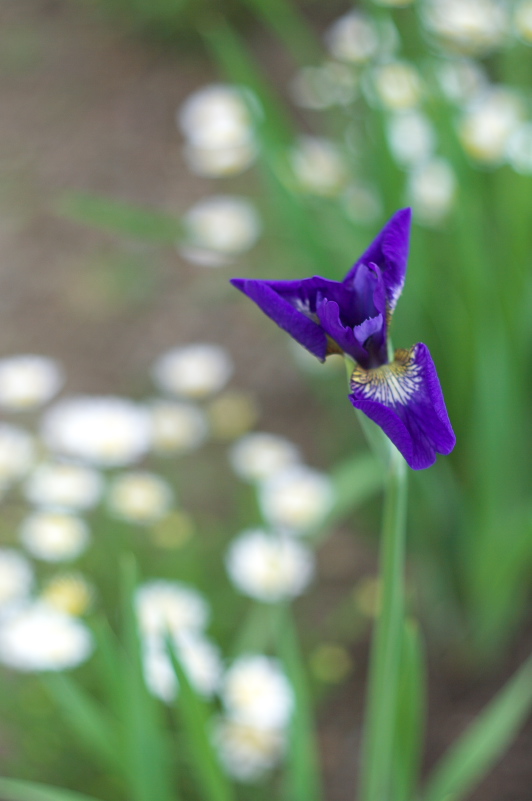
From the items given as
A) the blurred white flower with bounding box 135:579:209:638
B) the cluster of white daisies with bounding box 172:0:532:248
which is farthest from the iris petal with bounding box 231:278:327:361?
the cluster of white daisies with bounding box 172:0:532:248

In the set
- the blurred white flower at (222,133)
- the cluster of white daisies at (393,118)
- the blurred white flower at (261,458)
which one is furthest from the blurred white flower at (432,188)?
the blurred white flower at (261,458)

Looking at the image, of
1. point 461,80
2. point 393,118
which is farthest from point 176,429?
point 461,80

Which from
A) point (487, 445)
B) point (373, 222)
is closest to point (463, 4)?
point (373, 222)

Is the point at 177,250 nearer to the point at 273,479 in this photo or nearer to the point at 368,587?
the point at 273,479

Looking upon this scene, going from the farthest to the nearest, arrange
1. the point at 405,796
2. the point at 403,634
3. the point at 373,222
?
the point at 373,222
the point at 405,796
the point at 403,634

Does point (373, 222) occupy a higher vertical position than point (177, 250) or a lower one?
higher

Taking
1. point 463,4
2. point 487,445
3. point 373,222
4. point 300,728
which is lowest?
point 300,728

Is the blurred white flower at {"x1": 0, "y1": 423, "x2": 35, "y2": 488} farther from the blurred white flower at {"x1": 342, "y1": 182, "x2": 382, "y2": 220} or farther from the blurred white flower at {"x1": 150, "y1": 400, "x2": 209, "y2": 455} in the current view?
the blurred white flower at {"x1": 342, "y1": 182, "x2": 382, "y2": 220}
